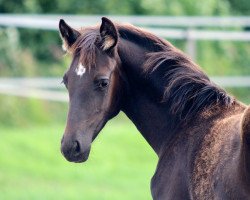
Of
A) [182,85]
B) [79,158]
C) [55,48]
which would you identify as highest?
[182,85]

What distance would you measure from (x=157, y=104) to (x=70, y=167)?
6631 millimetres

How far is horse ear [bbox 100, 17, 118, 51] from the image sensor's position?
5.60 m

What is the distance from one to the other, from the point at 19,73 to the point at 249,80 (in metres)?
4.01

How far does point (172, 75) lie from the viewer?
5738 mm

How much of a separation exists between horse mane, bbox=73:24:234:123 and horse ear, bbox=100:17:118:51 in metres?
0.05

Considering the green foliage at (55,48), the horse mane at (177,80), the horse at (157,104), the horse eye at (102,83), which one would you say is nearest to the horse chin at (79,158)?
the horse at (157,104)

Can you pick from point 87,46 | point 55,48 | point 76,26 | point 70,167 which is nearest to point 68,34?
point 87,46

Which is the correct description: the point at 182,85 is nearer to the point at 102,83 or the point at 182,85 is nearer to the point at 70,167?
the point at 102,83

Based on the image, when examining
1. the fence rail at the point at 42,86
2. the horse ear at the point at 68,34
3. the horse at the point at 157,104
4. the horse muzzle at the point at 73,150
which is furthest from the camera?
the fence rail at the point at 42,86

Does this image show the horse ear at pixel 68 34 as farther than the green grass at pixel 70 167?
No

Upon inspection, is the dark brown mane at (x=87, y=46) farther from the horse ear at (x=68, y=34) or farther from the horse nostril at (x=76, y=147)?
the horse nostril at (x=76, y=147)

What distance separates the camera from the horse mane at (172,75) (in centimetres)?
560

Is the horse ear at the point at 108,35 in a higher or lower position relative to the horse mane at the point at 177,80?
higher

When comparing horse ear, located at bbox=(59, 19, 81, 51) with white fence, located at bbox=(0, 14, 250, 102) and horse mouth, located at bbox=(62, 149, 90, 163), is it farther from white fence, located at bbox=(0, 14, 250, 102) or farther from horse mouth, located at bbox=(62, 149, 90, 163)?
white fence, located at bbox=(0, 14, 250, 102)
